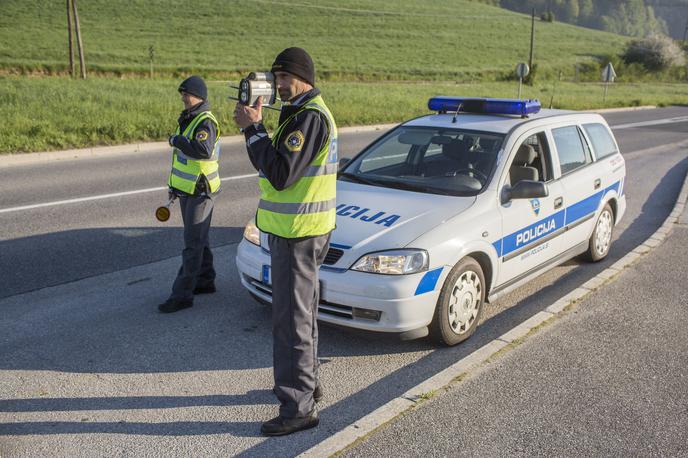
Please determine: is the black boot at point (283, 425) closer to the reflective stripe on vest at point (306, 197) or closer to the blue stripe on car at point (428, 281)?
the reflective stripe on vest at point (306, 197)

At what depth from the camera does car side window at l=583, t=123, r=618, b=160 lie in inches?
260

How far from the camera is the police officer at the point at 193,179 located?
520 cm

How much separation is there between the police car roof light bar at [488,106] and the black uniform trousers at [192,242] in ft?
7.84

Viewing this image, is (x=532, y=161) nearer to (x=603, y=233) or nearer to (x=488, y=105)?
(x=488, y=105)

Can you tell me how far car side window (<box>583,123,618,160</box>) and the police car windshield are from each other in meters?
1.59

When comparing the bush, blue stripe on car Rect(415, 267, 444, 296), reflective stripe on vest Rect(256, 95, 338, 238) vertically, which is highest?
the bush

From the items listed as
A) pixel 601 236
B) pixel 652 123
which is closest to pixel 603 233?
pixel 601 236

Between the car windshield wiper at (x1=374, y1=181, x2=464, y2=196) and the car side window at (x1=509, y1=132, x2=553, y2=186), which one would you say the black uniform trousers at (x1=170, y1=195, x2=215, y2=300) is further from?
the car side window at (x1=509, y1=132, x2=553, y2=186)

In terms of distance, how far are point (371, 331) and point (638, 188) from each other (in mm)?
8738

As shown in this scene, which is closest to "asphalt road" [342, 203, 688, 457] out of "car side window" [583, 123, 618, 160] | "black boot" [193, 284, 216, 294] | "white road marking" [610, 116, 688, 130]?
"car side window" [583, 123, 618, 160]

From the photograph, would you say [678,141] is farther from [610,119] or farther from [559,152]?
[559,152]

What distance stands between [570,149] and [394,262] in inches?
106

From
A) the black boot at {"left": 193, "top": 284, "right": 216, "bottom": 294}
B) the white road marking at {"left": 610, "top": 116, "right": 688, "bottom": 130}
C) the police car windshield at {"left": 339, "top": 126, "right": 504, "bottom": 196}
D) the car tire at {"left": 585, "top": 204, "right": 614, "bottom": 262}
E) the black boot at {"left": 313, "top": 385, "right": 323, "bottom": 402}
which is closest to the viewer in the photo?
the black boot at {"left": 313, "top": 385, "right": 323, "bottom": 402}

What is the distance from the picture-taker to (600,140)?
268 inches
